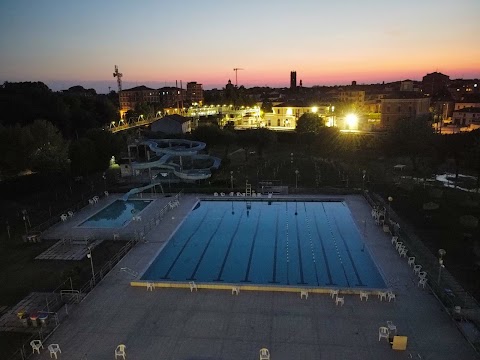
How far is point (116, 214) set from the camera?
2184 cm

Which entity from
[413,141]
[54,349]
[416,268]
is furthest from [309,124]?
[54,349]

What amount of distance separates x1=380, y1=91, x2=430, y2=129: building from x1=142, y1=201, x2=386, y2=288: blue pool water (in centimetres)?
3333

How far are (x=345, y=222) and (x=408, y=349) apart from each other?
10082 millimetres

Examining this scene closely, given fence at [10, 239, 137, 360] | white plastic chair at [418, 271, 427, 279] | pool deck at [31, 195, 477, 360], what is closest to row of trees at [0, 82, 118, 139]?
fence at [10, 239, 137, 360]

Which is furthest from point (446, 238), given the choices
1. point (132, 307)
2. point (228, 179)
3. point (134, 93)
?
point (134, 93)

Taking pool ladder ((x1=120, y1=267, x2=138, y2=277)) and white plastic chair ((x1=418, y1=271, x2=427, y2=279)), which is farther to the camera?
pool ladder ((x1=120, y1=267, x2=138, y2=277))

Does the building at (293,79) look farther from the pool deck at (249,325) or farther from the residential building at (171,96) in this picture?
the pool deck at (249,325)

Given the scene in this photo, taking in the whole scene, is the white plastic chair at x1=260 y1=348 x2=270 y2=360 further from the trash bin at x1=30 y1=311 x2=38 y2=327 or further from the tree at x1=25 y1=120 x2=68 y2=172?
the tree at x1=25 y1=120 x2=68 y2=172

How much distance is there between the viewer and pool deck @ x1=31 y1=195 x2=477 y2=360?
31.2 feet

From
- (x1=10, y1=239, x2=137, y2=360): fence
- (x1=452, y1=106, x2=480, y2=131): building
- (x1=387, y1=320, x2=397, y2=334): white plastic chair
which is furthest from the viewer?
(x1=452, y1=106, x2=480, y2=131): building

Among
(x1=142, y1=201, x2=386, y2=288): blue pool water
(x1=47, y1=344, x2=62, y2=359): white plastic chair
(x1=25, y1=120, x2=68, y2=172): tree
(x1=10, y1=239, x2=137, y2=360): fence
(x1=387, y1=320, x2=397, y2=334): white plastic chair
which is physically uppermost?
(x1=25, y1=120, x2=68, y2=172): tree

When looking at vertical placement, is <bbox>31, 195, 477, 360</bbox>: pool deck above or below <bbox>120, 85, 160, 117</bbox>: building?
below

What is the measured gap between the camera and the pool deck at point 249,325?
31.2 feet

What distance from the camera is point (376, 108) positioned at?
2702 inches
